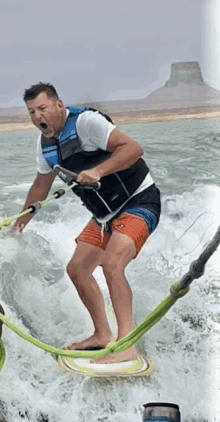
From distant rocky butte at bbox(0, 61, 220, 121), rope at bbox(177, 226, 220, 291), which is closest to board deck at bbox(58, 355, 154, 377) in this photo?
rope at bbox(177, 226, 220, 291)

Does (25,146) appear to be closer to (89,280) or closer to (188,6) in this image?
(89,280)

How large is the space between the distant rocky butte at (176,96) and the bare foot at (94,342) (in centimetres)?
72

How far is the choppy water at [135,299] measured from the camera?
1831mm

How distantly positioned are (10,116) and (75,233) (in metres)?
0.45

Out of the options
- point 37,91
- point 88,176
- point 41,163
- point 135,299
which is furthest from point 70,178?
point 135,299

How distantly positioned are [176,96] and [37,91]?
1.75 feet

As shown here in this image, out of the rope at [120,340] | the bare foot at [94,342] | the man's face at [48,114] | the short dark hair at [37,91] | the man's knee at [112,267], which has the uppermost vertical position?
the short dark hair at [37,91]

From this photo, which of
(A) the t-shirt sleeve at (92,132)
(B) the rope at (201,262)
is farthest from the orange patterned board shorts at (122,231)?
(B) the rope at (201,262)

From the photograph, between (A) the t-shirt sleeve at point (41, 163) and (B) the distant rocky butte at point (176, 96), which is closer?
(A) the t-shirt sleeve at point (41, 163)

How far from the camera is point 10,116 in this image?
2.00m

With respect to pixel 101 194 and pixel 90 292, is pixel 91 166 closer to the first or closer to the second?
pixel 101 194

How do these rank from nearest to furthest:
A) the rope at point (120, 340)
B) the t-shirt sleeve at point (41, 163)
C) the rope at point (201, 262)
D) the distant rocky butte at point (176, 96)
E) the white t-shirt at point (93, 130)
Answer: the rope at point (201, 262), the rope at point (120, 340), the white t-shirt at point (93, 130), the t-shirt sleeve at point (41, 163), the distant rocky butte at point (176, 96)

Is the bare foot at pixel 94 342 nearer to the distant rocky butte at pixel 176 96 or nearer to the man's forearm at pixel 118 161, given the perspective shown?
the man's forearm at pixel 118 161

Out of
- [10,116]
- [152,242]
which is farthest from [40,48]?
[152,242]
